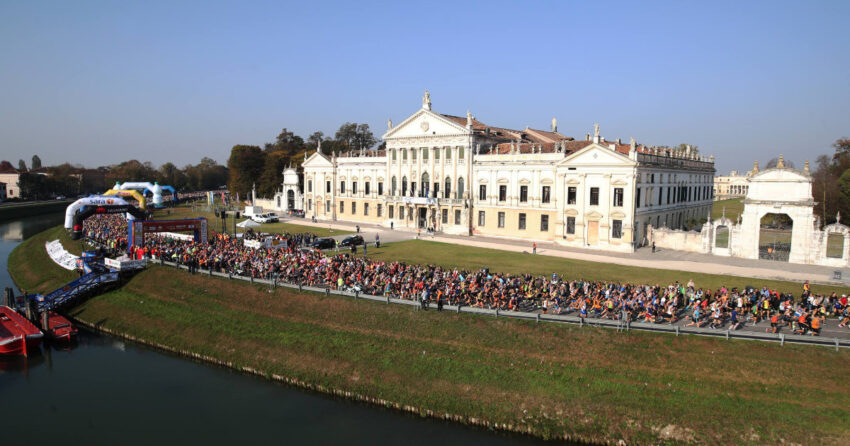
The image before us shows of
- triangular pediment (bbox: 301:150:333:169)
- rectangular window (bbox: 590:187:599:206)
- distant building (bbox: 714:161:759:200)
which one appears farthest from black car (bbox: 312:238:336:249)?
distant building (bbox: 714:161:759:200)

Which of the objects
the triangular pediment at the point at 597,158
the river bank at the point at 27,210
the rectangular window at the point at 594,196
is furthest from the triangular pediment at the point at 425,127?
the river bank at the point at 27,210

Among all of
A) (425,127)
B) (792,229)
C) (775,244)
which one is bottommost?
(775,244)

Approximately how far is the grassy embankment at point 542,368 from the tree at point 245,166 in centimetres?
7352

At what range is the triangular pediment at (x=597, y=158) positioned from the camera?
45.7 meters

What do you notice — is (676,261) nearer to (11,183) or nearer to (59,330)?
(59,330)

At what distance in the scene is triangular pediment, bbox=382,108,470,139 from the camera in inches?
2265

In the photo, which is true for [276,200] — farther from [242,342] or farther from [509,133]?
[242,342]

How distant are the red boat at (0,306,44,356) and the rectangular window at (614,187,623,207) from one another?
41877 mm

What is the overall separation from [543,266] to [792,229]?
62.9ft

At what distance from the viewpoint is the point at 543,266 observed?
3812 centimetres

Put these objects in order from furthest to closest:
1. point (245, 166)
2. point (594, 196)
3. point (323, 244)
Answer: point (245, 166) → point (594, 196) → point (323, 244)

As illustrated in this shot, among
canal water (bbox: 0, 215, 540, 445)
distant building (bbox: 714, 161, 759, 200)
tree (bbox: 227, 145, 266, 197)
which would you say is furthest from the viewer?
distant building (bbox: 714, 161, 759, 200)

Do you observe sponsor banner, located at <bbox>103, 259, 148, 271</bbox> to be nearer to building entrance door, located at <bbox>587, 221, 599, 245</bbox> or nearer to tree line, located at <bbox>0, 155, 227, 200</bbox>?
building entrance door, located at <bbox>587, 221, 599, 245</bbox>

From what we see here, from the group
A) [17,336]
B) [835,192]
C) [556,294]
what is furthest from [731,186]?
[17,336]
